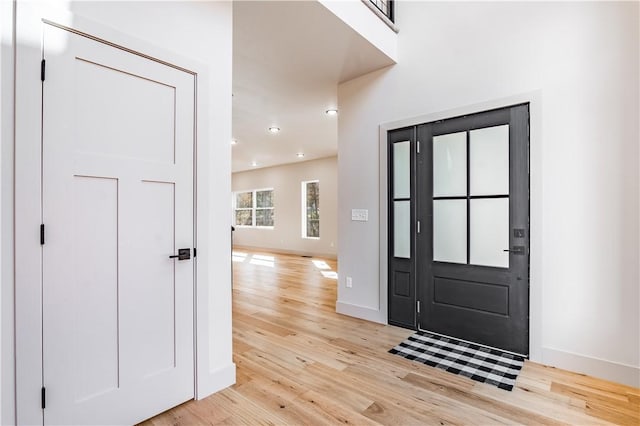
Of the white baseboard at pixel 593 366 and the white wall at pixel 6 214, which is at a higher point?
the white wall at pixel 6 214

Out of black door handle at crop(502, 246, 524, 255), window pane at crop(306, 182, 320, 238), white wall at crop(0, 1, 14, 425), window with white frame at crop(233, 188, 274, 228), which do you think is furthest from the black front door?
window with white frame at crop(233, 188, 274, 228)

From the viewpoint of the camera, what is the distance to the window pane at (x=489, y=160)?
2822 millimetres

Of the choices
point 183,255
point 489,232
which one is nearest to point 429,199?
point 489,232

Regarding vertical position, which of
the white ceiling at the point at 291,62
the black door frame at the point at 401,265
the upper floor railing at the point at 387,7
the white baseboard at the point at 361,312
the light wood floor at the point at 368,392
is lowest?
the light wood floor at the point at 368,392

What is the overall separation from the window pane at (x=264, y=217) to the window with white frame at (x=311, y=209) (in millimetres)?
1560

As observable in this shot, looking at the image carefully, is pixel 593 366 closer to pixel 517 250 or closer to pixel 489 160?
pixel 517 250

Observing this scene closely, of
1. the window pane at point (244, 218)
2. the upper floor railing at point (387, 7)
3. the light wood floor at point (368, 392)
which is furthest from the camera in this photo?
the window pane at point (244, 218)

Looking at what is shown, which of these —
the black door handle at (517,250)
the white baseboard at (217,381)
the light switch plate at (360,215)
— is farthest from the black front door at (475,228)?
the white baseboard at (217,381)

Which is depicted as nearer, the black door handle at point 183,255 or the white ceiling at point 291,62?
the black door handle at point 183,255

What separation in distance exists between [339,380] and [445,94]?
8.87 ft

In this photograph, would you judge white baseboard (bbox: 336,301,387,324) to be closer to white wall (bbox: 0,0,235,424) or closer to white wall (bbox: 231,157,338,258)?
white wall (bbox: 0,0,235,424)

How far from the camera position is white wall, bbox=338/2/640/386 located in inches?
91.9

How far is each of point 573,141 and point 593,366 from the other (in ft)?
5.50

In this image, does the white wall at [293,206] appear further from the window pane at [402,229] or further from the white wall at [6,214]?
the white wall at [6,214]
